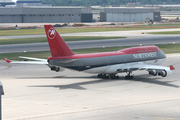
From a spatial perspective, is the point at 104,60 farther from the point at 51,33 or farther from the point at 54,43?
the point at 51,33

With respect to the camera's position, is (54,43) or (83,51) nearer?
(54,43)

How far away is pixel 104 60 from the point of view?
153ft

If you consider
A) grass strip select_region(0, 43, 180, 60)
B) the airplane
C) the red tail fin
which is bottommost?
grass strip select_region(0, 43, 180, 60)

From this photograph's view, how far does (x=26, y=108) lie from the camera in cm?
3200

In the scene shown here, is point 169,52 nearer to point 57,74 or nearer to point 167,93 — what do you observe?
point 57,74

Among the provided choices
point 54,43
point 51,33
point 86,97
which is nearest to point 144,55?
point 54,43

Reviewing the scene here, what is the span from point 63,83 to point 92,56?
545cm

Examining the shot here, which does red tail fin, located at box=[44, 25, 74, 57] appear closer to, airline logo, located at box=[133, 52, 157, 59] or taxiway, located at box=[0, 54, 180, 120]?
taxiway, located at box=[0, 54, 180, 120]

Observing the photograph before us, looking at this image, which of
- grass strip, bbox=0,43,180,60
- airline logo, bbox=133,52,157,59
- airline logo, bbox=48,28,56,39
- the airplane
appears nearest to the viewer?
airline logo, bbox=48,28,56,39

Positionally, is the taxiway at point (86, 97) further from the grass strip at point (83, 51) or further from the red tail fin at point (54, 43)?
the grass strip at point (83, 51)

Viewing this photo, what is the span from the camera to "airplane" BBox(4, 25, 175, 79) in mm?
43062

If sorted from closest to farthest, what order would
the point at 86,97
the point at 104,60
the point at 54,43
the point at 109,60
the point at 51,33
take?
1. the point at 86,97
2. the point at 51,33
3. the point at 54,43
4. the point at 104,60
5. the point at 109,60

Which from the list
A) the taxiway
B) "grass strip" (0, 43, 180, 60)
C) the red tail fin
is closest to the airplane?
the red tail fin

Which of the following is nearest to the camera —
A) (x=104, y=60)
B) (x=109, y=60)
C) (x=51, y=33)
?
(x=51, y=33)
